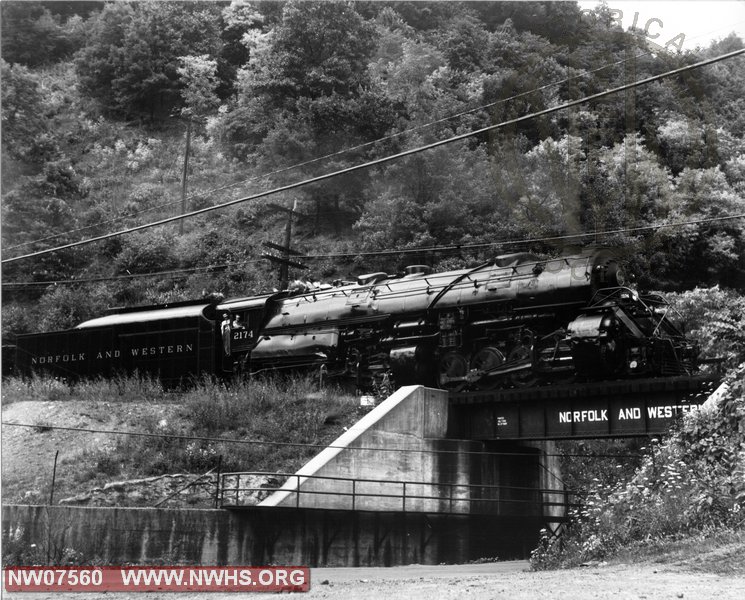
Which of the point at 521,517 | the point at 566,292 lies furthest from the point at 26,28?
the point at 521,517

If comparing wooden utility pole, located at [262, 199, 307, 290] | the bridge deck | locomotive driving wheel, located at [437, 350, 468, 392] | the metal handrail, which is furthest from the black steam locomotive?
the metal handrail

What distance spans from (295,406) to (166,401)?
146 inches

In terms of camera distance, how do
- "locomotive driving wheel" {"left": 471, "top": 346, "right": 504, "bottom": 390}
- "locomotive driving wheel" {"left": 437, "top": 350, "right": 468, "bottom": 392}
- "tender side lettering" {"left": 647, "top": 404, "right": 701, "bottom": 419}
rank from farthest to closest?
"locomotive driving wheel" {"left": 437, "top": 350, "right": 468, "bottom": 392} → "locomotive driving wheel" {"left": 471, "top": 346, "right": 504, "bottom": 390} → "tender side lettering" {"left": 647, "top": 404, "right": 701, "bottom": 419}

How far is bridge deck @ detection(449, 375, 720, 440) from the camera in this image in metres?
19.9

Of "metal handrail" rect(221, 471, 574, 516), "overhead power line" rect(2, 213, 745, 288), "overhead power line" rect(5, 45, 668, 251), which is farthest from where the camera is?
"overhead power line" rect(2, 213, 745, 288)

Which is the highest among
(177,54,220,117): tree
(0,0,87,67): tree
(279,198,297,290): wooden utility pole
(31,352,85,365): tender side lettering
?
(177,54,220,117): tree

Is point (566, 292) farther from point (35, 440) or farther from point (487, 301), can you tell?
point (35, 440)

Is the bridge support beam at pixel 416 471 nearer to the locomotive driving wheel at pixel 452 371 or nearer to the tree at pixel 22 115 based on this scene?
the locomotive driving wheel at pixel 452 371

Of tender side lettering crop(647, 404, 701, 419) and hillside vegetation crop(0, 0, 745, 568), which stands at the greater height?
hillside vegetation crop(0, 0, 745, 568)

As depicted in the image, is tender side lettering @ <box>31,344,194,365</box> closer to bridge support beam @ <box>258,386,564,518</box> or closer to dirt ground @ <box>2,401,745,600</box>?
bridge support beam @ <box>258,386,564,518</box>

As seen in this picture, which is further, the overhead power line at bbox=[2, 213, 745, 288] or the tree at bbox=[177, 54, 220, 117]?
the overhead power line at bbox=[2, 213, 745, 288]

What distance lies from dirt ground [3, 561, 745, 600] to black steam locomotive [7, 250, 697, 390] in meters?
9.57

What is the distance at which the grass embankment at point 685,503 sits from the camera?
43.1ft

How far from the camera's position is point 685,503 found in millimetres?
14297
